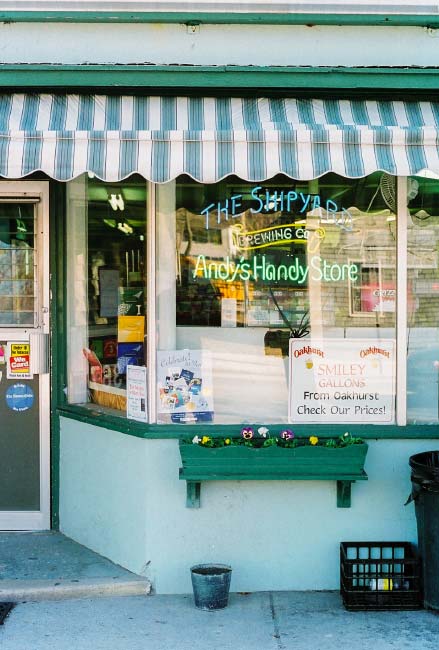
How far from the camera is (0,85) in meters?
5.60

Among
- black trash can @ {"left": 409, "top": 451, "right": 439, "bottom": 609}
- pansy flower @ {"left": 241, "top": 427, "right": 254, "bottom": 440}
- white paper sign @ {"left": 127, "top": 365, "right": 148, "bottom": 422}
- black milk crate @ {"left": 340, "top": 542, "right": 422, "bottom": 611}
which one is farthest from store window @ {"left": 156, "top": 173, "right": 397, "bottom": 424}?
black milk crate @ {"left": 340, "top": 542, "right": 422, "bottom": 611}

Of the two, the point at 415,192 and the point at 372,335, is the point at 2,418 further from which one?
the point at 415,192

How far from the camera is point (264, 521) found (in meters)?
5.83

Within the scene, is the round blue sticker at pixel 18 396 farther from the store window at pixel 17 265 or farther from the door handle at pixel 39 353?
the store window at pixel 17 265

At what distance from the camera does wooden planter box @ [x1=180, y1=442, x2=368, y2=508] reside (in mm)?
5652

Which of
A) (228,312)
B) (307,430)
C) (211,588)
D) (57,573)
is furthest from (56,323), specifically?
(211,588)

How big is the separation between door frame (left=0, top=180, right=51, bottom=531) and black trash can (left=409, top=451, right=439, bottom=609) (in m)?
2.74

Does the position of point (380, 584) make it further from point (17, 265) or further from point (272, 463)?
point (17, 265)

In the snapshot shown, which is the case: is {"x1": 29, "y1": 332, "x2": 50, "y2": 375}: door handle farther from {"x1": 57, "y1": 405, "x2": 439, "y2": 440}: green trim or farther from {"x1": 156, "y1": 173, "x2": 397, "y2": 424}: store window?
{"x1": 156, "y1": 173, "x2": 397, "y2": 424}: store window

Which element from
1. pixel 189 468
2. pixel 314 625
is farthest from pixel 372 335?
pixel 314 625

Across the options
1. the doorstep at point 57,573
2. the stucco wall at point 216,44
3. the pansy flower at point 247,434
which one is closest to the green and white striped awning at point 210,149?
the stucco wall at point 216,44

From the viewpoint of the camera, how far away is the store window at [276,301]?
599 centimetres

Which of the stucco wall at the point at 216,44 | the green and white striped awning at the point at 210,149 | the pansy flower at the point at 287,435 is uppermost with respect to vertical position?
the stucco wall at the point at 216,44

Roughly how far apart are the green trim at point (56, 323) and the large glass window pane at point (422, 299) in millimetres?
2498
